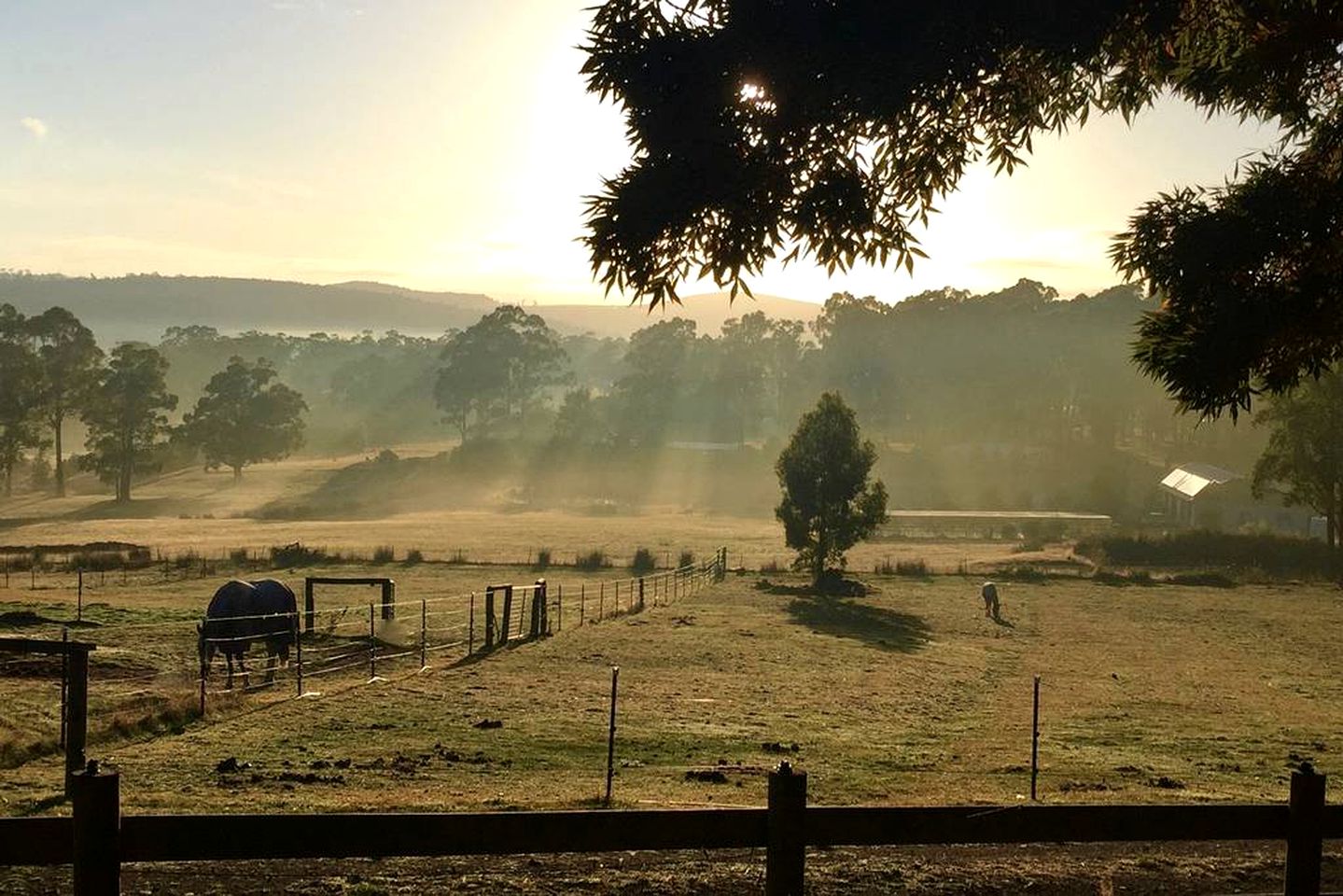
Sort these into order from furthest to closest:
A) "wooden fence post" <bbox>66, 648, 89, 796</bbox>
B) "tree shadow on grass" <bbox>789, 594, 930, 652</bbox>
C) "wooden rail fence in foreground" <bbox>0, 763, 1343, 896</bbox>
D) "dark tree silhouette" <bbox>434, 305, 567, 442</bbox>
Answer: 1. "dark tree silhouette" <bbox>434, 305, 567, 442</bbox>
2. "tree shadow on grass" <bbox>789, 594, 930, 652</bbox>
3. "wooden fence post" <bbox>66, 648, 89, 796</bbox>
4. "wooden rail fence in foreground" <bbox>0, 763, 1343, 896</bbox>

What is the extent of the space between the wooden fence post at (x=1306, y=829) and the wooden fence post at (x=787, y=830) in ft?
10.2

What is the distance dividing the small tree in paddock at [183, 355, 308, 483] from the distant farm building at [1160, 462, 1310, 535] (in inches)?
3685

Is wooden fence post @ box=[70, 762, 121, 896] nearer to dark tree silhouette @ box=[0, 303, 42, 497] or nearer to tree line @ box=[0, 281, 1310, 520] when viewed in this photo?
tree line @ box=[0, 281, 1310, 520]

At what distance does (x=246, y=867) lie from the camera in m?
11.0

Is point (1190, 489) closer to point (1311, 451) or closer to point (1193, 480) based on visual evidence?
point (1193, 480)

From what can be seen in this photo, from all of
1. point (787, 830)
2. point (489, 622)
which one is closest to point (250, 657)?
point (489, 622)

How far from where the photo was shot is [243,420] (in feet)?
458

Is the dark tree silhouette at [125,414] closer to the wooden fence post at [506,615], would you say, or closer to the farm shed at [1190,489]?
the farm shed at [1190,489]

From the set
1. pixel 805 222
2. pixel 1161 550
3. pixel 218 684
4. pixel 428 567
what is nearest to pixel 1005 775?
pixel 805 222

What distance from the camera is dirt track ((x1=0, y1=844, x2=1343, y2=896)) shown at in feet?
34.0

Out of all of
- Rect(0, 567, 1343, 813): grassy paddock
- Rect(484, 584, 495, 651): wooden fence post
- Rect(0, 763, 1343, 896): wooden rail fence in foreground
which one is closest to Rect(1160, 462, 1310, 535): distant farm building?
Rect(0, 567, 1343, 813): grassy paddock

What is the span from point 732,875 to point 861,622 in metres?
→ 36.6

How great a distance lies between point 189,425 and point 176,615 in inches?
4089

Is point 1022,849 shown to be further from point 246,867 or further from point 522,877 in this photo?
point 246,867
